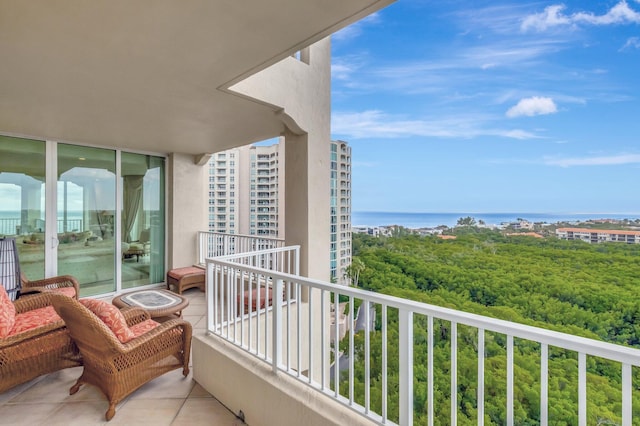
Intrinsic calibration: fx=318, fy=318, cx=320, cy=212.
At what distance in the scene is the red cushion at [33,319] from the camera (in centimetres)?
270

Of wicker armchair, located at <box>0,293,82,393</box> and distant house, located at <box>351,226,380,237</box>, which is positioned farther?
distant house, located at <box>351,226,380,237</box>

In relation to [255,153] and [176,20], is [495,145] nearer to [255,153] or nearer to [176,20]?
[255,153]

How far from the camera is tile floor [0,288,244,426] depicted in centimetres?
228

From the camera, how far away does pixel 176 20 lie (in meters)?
1.86

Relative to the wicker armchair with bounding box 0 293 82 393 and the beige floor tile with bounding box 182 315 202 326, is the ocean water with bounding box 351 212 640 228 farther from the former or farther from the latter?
the wicker armchair with bounding box 0 293 82 393

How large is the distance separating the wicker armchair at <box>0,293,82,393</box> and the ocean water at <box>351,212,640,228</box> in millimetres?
9971

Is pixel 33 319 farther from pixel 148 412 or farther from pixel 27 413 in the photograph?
pixel 148 412

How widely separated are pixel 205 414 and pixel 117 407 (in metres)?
0.69

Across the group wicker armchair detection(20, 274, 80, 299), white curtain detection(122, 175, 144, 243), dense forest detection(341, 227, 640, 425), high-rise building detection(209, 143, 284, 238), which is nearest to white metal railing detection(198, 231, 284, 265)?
white curtain detection(122, 175, 144, 243)

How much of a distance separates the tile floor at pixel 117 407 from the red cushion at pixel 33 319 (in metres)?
0.49

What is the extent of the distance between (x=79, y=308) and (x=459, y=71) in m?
21.9

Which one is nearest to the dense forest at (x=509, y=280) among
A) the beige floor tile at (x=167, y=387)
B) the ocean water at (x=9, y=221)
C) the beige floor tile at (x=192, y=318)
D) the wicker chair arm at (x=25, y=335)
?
the beige floor tile at (x=192, y=318)

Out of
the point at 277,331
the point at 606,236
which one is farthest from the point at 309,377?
the point at 606,236

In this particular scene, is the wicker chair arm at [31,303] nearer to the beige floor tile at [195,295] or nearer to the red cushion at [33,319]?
the red cushion at [33,319]
